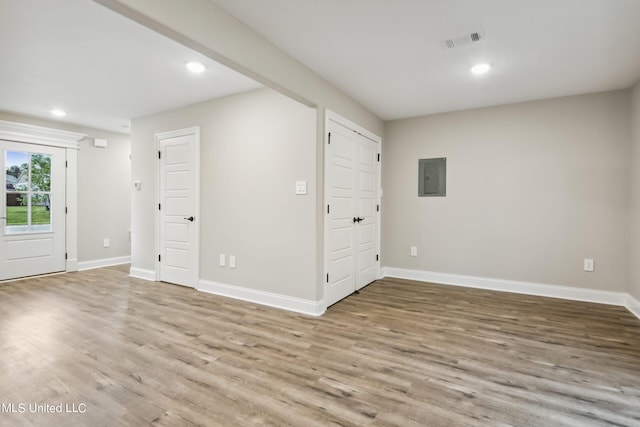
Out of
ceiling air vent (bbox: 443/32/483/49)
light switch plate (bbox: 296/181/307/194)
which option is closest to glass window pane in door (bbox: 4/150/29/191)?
light switch plate (bbox: 296/181/307/194)

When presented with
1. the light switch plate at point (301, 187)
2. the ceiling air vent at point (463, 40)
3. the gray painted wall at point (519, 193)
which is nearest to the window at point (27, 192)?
the light switch plate at point (301, 187)

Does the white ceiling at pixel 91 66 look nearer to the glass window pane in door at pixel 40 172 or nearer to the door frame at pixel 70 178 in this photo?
the door frame at pixel 70 178

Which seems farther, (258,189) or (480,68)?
(258,189)

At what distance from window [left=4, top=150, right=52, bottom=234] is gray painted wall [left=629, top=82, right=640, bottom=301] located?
7.87 meters

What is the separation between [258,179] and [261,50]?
4.89ft

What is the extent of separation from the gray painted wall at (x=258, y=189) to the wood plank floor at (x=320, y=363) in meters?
0.42

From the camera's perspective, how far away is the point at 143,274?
4719 mm

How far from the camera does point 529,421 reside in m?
1.65

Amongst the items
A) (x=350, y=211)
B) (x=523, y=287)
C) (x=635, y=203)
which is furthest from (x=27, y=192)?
(x=635, y=203)

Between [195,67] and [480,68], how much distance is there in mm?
2731

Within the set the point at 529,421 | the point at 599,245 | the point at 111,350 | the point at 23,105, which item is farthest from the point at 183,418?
the point at 23,105

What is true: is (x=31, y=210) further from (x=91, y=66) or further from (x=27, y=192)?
(x=91, y=66)

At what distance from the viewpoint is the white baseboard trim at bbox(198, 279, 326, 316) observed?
3232mm

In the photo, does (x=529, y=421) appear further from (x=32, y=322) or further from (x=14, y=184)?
(x=14, y=184)
